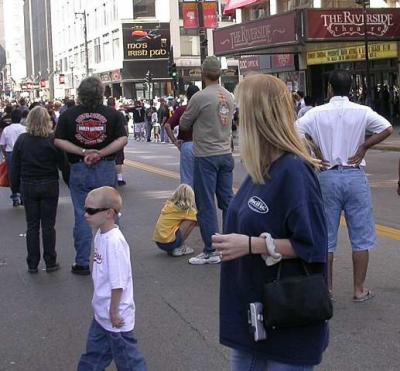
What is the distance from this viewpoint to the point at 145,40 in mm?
68188

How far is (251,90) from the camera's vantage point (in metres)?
2.75

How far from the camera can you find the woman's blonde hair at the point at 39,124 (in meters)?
7.13

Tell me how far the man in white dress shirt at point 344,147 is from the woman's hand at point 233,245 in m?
2.92

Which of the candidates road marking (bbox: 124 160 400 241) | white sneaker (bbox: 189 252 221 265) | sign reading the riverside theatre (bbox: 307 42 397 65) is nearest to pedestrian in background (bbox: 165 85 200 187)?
white sneaker (bbox: 189 252 221 265)

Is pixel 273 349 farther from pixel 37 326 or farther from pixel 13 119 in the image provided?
Result: pixel 13 119

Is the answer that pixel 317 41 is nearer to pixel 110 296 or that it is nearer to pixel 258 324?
pixel 110 296

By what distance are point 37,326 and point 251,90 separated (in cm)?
340

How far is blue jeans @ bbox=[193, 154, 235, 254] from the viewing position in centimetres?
701

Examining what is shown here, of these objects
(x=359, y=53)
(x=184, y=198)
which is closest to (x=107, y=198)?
(x=184, y=198)

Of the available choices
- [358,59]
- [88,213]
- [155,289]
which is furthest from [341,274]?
[358,59]

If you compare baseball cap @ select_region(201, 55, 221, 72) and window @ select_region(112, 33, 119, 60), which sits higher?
window @ select_region(112, 33, 119, 60)

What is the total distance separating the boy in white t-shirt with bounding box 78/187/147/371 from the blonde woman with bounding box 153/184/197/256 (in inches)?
148

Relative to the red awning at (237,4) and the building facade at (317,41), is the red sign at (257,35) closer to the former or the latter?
the building facade at (317,41)

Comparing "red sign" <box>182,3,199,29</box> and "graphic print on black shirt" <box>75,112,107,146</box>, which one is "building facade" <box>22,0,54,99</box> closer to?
"red sign" <box>182,3,199,29</box>
